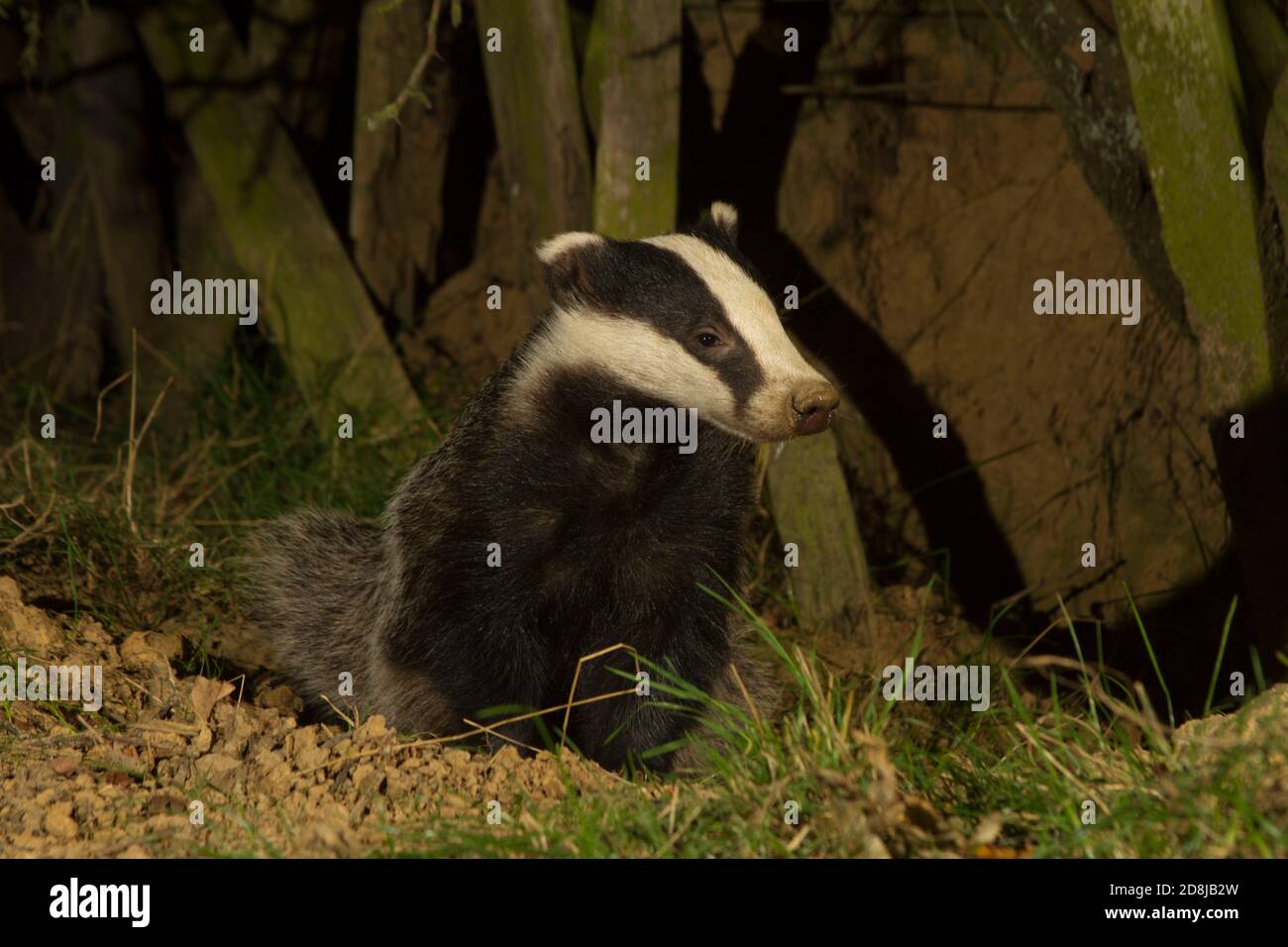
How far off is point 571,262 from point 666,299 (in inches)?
11.3

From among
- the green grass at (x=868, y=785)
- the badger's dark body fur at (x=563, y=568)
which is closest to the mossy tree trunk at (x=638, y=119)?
the badger's dark body fur at (x=563, y=568)

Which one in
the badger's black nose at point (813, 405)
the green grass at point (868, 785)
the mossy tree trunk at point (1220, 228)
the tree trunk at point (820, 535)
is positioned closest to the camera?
the green grass at point (868, 785)

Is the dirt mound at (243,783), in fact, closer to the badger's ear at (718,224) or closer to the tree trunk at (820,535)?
the badger's ear at (718,224)

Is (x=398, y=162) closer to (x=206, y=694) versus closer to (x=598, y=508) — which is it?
(x=598, y=508)

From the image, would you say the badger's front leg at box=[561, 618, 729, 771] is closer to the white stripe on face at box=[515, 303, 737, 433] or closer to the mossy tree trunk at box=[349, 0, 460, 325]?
the white stripe on face at box=[515, 303, 737, 433]

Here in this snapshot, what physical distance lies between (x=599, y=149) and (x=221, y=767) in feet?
7.67

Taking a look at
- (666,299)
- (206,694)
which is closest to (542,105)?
(666,299)

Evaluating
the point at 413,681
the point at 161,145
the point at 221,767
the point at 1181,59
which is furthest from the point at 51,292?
the point at 1181,59

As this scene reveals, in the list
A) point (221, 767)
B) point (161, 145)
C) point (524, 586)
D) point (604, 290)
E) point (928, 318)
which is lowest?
→ point (221, 767)

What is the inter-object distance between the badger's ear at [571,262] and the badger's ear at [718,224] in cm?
34

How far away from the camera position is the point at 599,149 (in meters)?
4.51

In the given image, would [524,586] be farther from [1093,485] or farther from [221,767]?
[1093,485]

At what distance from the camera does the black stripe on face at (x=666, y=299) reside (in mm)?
3451

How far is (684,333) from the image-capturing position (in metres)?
3.51
